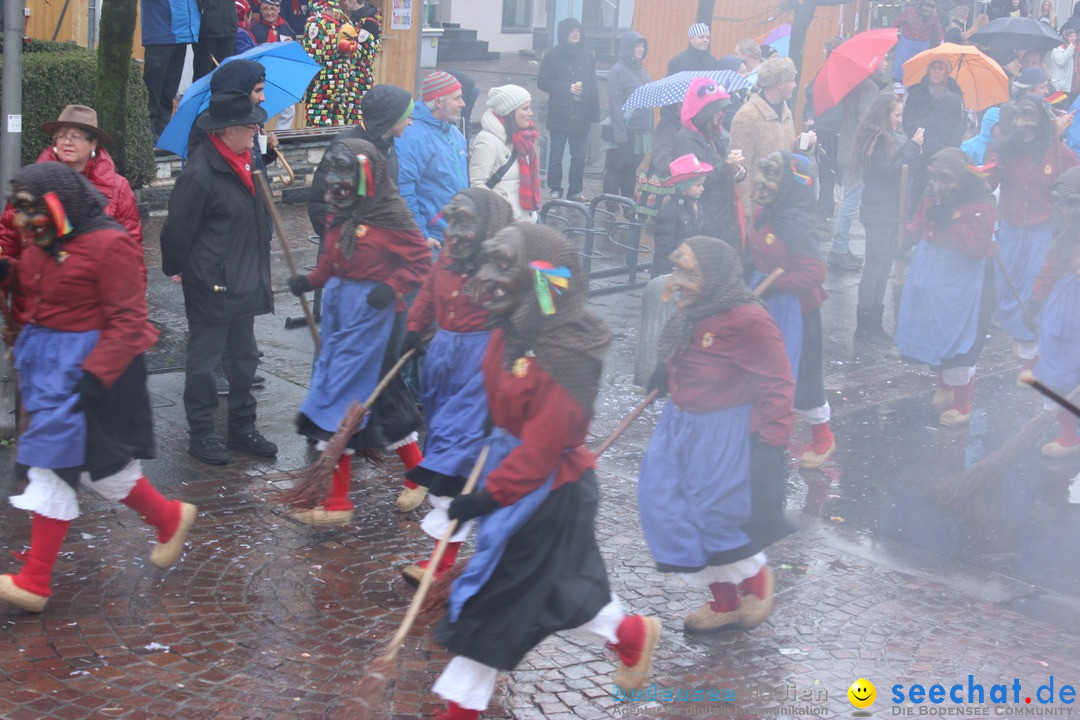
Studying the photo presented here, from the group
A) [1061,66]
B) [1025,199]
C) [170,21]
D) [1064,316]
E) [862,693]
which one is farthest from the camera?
[1061,66]

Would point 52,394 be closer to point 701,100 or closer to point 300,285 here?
point 300,285

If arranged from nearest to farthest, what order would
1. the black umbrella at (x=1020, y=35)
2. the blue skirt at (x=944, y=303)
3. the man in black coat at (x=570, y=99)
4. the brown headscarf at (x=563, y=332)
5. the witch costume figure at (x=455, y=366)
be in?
the brown headscarf at (x=563, y=332), the witch costume figure at (x=455, y=366), the blue skirt at (x=944, y=303), the man in black coat at (x=570, y=99), the black umbrella at (x=1020, y=35)

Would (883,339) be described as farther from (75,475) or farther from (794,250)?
(75,475)

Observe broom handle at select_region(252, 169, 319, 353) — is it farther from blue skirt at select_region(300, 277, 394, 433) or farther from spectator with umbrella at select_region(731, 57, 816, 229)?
spectator with umbrella at select_region(731, 57, 816, 229)

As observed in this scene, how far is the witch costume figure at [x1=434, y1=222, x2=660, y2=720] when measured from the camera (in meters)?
4.37

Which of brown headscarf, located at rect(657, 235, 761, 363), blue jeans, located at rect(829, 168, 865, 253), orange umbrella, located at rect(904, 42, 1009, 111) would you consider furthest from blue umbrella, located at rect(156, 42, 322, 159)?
orange umbrella, located at rect(904, 42, 1009, 111)

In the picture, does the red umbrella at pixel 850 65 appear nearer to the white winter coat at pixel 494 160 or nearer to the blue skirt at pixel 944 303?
the blue skirt at pixel 944 303

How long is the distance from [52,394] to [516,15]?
21.8 metres

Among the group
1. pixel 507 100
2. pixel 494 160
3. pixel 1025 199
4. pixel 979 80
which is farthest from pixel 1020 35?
pixel 494 160

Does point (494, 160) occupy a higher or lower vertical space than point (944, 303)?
higher

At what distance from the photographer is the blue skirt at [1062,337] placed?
8.08 metres

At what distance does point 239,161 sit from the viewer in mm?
7199

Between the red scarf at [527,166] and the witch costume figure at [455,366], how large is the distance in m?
2.87

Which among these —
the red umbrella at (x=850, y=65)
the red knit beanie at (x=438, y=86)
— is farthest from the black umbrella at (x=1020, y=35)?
the red knit beanie at (x=438, y=86)
